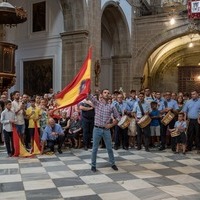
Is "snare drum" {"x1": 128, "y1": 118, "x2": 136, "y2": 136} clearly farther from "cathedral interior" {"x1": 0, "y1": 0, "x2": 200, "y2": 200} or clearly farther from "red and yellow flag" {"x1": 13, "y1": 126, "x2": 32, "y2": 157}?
"red and yellow flag" {"x1": 13, "y1": 126, "x2": 32, "y2": 157}

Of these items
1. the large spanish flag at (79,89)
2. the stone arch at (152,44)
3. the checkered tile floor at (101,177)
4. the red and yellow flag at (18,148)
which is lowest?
the checkered tile floor at (101,177)

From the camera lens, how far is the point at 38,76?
15570 millimetres

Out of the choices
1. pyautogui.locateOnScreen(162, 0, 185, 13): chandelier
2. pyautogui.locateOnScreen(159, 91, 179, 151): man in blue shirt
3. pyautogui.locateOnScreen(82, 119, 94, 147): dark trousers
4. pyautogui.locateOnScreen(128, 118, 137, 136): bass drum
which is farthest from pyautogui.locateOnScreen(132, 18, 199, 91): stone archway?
pyautogui.locateOnScreen(82, 119, 94, 147): dark trousers

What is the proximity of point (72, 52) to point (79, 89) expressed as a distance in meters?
7.68

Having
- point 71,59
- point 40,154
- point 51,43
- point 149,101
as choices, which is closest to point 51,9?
point 51,43

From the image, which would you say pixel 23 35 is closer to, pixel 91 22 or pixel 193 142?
pixel 91 22

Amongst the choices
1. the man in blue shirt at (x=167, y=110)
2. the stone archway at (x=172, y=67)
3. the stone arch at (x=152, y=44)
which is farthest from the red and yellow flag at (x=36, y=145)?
the stone archway at (x=172, y=67)

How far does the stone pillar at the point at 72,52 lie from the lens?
1427 cm

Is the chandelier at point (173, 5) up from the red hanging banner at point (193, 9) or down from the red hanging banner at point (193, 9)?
up

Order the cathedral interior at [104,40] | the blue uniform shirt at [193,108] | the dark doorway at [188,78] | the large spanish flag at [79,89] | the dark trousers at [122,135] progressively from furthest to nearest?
the dark doorway at [188,78] < the cathedral interior at [104,40] < the dark trousers at [122,135] < the blue uniform shirt at [193,108] < the large spanish flag at [79,89]

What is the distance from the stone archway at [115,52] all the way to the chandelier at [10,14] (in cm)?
922

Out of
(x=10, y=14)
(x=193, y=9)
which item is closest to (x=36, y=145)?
(x=10, y=14)

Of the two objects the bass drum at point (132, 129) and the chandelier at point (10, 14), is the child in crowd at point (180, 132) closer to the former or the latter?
the bass drum at point (132, 129)

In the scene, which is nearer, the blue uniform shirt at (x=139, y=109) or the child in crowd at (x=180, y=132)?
the child in crowd at (x=180, y=132)
